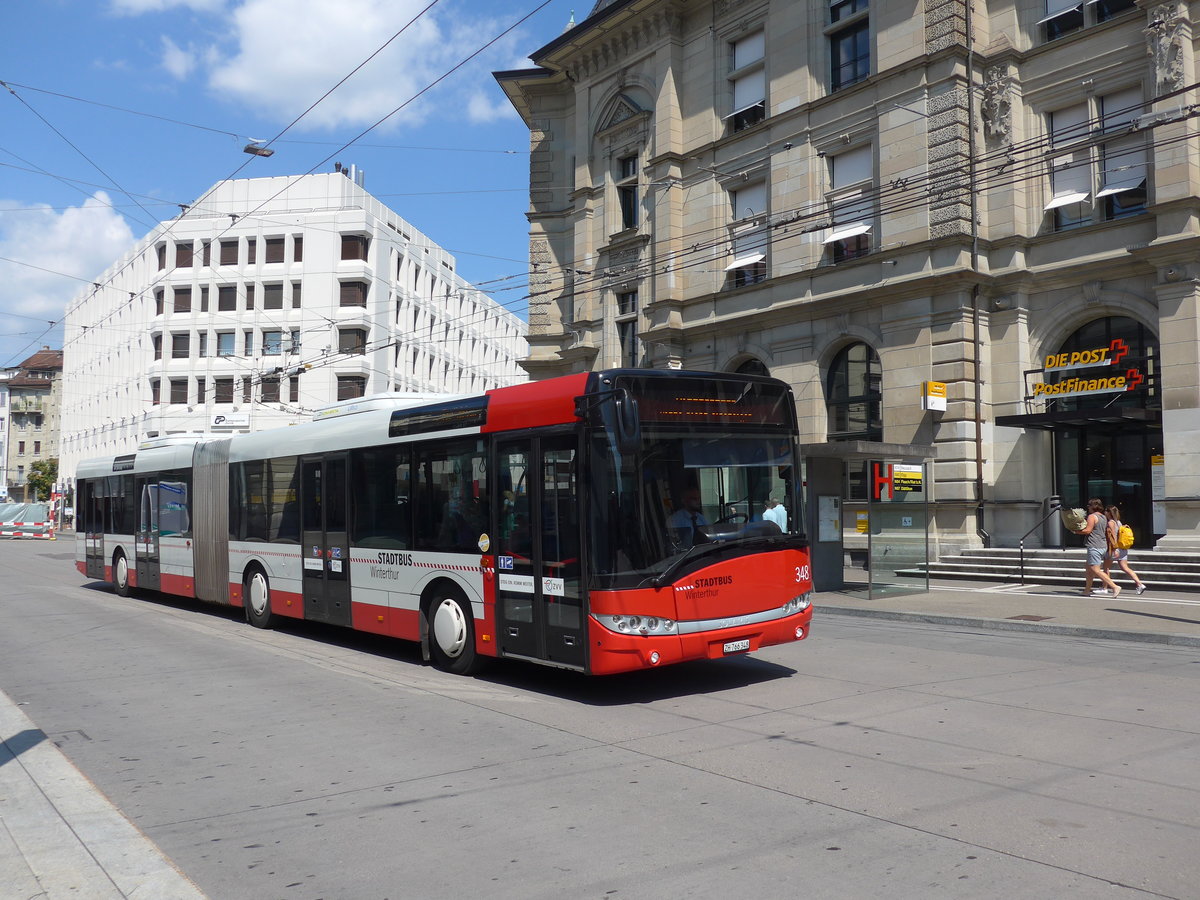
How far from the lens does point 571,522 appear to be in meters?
9.00

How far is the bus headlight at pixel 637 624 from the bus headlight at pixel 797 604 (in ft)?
4.92

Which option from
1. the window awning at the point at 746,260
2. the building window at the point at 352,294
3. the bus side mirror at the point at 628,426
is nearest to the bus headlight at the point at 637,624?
the bus side mirror at the point at 628,426

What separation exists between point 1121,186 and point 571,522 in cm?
1753

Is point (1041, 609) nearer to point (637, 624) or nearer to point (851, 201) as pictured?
point (637, 624)

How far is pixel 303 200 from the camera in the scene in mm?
56562

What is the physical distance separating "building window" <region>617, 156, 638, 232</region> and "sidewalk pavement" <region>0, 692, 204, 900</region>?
27.2 metres

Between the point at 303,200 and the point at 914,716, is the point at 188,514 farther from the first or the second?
the point at 303,200

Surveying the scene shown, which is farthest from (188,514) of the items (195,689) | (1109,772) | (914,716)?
(1109,772)

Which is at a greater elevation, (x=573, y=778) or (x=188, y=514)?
(x=188, y=514)

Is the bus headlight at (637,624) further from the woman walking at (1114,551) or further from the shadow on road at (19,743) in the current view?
the woman walking at (1114,551)

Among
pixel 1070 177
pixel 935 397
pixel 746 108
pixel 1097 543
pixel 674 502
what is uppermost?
pixel 746 108

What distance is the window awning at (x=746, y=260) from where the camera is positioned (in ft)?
91.7

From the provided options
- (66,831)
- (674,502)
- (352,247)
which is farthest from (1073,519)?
(352,247)

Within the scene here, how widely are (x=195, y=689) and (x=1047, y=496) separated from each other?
1922 cm
